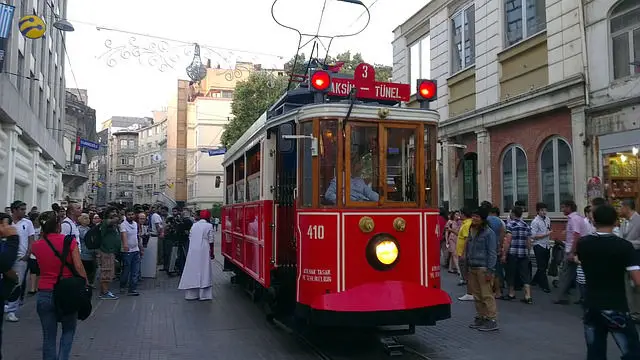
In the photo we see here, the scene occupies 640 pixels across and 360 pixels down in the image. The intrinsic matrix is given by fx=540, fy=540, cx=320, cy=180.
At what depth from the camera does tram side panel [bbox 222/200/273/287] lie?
23.9ft

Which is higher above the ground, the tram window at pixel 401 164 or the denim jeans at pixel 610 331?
the tram window at pixel 401 164

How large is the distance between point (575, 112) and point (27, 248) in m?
11.5

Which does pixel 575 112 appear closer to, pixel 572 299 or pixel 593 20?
pixel 593 20

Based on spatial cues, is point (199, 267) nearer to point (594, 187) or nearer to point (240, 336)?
point (240, 336)

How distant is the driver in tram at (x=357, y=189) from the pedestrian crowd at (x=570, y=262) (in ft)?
6.83

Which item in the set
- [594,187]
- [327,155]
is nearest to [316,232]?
[327,155]

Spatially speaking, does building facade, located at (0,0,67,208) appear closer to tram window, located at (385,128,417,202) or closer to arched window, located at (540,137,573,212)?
tram window, located at (385,128,417,202)

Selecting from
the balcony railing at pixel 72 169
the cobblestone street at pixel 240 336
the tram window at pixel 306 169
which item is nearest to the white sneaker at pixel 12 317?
the cobblestone street at pixel 240 336

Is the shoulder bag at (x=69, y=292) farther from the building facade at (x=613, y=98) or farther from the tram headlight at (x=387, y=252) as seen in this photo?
the building facade at (x=613, y=98)

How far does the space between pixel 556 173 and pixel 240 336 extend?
31.3ft

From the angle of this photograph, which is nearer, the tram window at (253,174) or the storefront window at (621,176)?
the tram window at (253,174)

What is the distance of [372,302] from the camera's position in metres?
5.79

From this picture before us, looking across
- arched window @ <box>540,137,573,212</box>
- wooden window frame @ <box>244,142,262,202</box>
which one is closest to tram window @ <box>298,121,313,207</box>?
wooden window frame @ <box>244,142,262,202</box>

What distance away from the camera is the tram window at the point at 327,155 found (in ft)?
20.1
